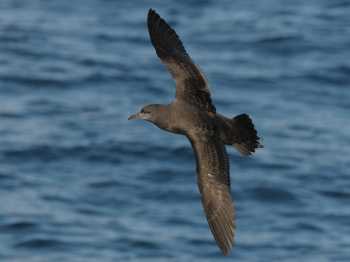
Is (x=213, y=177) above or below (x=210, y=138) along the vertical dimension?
below

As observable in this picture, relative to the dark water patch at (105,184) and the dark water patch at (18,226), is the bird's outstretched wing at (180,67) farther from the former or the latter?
the dark water patch at (105,184)

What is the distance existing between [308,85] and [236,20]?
2.95m

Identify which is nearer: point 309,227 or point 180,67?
point 180,67

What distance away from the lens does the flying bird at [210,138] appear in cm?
895

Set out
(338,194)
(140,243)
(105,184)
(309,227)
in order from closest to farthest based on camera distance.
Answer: (140,243) → (309,227) → (338,194) → (105,184)

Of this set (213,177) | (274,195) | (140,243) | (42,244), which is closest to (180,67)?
(213,177)

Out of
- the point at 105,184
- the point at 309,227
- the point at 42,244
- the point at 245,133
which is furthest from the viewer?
the point at 105,184

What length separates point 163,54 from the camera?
980cm

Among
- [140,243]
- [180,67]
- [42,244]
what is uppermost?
[180,67]

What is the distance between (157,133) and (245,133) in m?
7.92

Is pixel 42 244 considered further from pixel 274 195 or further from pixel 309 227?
pixel 309 227

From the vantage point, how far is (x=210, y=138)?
9.04 m

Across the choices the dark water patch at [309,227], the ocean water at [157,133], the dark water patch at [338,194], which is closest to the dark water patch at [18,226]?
the ocean water at [157,133]

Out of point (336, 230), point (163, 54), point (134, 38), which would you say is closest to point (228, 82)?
point (134, 38)
